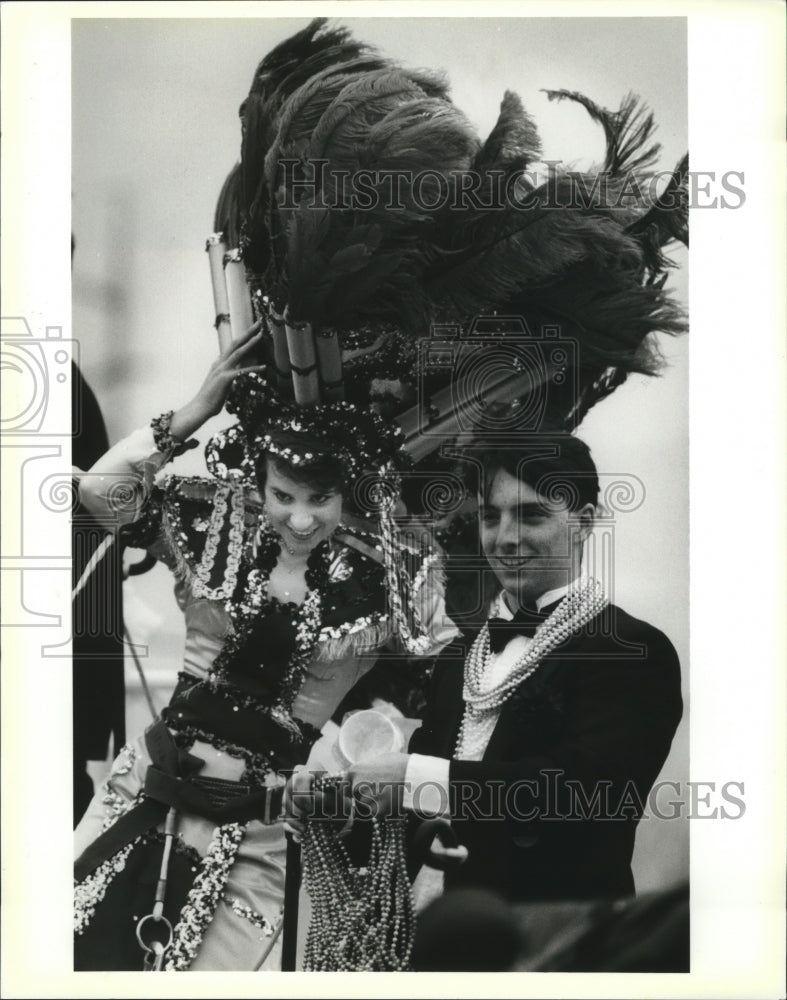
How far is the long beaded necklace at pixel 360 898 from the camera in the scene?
152 centimetres

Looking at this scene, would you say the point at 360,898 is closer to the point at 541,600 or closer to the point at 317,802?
the point at 317,802

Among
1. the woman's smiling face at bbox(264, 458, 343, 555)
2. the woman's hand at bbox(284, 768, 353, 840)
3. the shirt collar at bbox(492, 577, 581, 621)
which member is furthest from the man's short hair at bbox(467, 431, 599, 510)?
the woman's hand at bbox(284, 768, 353, 840)

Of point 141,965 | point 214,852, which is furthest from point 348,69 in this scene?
point 141,965

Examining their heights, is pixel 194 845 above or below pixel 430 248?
below

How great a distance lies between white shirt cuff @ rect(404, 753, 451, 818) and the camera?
1.50 meters

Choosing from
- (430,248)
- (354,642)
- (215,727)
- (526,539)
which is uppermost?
(430,248)

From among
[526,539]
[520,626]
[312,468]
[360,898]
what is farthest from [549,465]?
[360,898]

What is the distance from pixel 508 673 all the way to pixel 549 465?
1.12ft

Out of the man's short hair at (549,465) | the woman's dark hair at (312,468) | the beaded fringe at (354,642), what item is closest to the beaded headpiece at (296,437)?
the woman's dark hair at (312,468)

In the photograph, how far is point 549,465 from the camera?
1.53 meters

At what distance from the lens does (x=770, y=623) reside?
60.9 inches

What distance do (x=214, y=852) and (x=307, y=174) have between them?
1.10m

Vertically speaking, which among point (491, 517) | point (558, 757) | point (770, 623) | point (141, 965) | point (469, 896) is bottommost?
point (141, 965)

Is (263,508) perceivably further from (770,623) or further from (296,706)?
(770,623)
